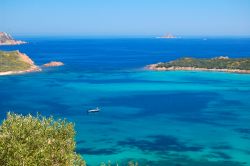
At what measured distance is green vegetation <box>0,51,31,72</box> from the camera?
506ft

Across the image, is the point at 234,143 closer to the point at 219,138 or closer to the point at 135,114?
the point at 219,138

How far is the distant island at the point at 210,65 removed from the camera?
509 feet

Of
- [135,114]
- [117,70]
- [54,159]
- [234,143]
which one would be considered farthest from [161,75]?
[54,159]

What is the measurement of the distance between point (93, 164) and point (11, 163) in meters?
27.9

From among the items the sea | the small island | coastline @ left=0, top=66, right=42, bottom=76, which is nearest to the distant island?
the sea

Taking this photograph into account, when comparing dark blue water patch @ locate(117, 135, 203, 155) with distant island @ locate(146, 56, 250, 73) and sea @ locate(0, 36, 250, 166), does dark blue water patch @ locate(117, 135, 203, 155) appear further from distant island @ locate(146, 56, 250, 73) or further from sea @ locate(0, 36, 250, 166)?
distant island @ locate(146, 56, 250, 73)

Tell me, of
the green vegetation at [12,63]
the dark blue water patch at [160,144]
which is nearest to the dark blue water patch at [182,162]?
the dark blue water patch at [160,144]

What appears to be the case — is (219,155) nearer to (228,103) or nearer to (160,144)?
(160,144)

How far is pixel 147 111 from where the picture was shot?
284 ft

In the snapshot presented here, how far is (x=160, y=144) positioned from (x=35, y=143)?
1393 inches

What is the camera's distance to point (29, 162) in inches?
992

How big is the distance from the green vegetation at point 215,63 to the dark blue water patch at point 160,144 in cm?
9682

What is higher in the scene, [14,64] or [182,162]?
[14,64]

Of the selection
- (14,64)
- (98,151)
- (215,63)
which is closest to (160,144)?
(98,151)
